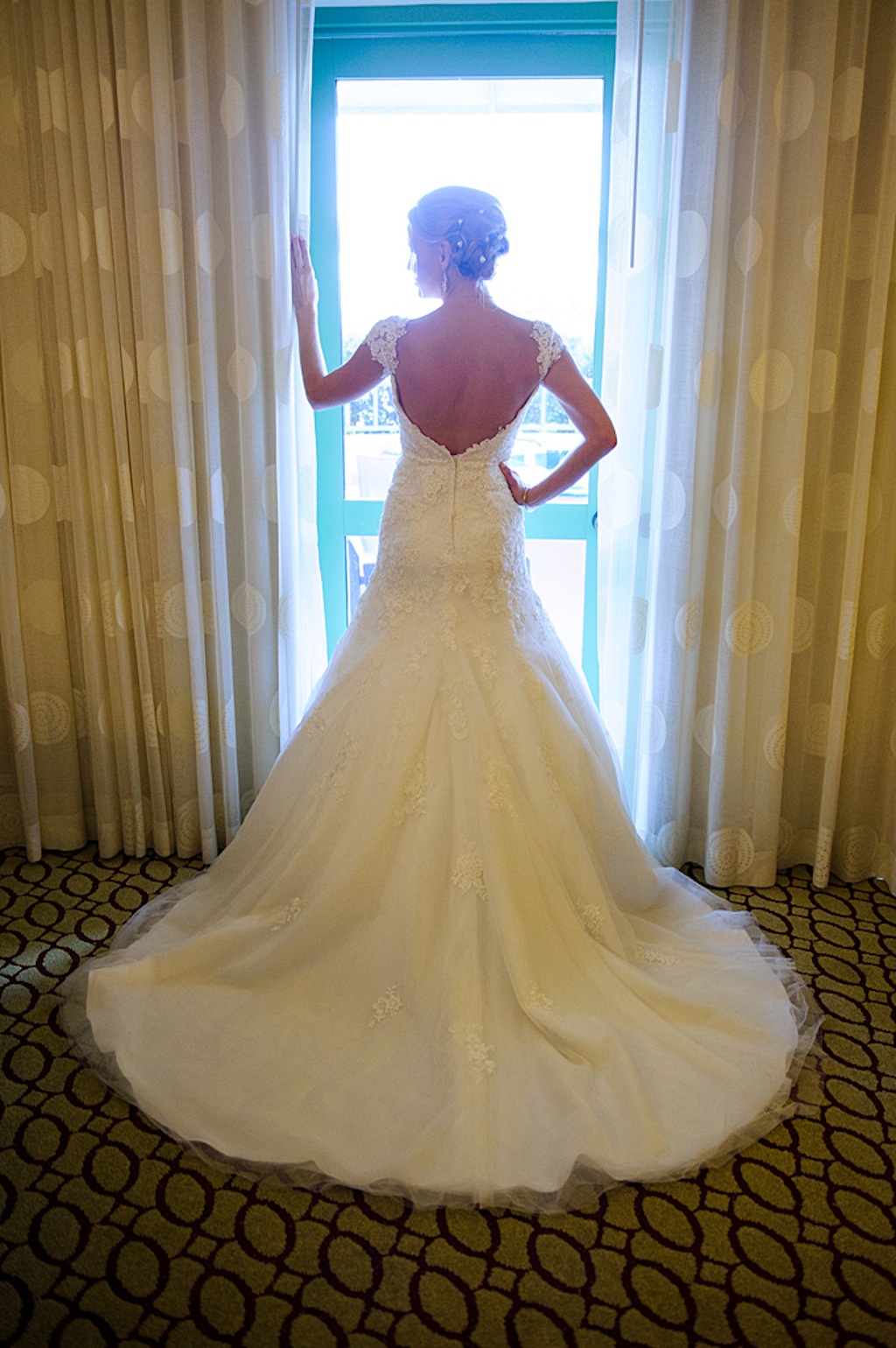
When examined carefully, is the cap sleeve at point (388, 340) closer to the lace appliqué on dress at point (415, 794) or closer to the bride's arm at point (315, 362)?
the bride's arm at point (315, 362)

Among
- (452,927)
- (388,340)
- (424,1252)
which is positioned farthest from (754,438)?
(424,1252)

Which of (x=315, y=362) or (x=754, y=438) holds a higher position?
(x=315, y=362)

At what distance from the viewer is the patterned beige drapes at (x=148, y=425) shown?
2.45 m

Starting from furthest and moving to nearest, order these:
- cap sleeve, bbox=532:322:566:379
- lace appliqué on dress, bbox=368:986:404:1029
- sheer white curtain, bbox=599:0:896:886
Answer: sheer white curtain, bbox=599:0:896:886 < cap sleeve, bbox=532:322:566:379 < lace appliqué on dress, bbox=368:986:404:1029

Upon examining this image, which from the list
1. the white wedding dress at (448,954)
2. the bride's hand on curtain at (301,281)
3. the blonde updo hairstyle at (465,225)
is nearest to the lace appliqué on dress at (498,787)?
the white wedding dress at (448,954)

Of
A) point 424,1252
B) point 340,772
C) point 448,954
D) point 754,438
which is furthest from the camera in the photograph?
point 754,438

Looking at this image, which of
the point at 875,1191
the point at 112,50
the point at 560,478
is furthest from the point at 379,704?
the point at 112,50

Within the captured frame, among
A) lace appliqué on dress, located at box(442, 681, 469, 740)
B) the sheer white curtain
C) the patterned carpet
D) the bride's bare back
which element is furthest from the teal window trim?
the patterned carpet

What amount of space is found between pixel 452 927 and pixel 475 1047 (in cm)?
24

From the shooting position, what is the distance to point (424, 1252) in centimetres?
157

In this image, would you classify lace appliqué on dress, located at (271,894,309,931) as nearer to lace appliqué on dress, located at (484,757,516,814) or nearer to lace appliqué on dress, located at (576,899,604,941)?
lace appliqué on dress, located at (484,757,516,814)

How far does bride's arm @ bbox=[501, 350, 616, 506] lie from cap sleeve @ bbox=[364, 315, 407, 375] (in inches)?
13.8

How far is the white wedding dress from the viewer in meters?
1.71

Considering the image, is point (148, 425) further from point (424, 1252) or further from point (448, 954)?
point (424, 1252)
